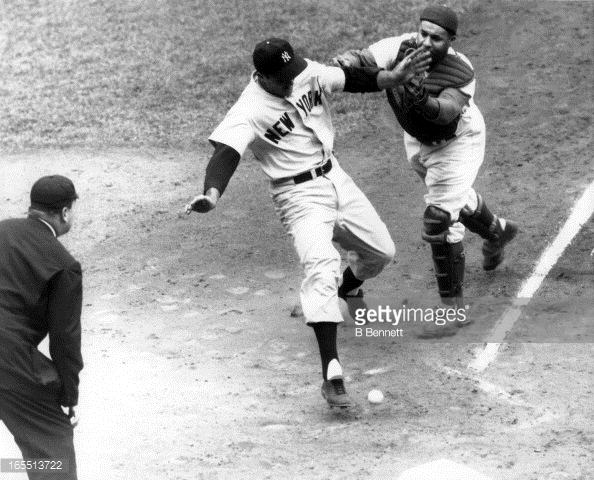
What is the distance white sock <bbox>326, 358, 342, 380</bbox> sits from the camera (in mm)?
6807

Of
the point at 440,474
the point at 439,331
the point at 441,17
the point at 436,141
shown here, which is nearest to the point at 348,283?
the point at 439,331

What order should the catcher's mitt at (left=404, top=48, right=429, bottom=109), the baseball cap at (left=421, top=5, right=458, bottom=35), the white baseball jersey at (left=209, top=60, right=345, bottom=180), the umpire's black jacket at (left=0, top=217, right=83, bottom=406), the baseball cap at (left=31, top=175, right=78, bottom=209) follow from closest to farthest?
the umpire's black jacket at (left=0, top=217, right=83, bottom=406), the baseball cap at (left=31, top=175, right=78, bottom=209), the white baseball jersey at (left=209, top=60, right=345, bottom=180), the catcher's mitt at (left=404, top=48, right=429, bottom=109), the baseball cap at (left=421, top=5, right=458, bottom=35)

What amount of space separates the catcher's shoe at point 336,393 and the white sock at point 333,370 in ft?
A: 0.06

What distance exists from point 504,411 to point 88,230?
4.37 m

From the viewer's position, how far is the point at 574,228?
920 cm

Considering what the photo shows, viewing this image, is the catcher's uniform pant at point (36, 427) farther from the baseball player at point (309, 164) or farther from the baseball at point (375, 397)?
the baseball at point (375, 397)

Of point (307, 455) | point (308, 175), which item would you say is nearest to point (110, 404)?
point (307, 455)

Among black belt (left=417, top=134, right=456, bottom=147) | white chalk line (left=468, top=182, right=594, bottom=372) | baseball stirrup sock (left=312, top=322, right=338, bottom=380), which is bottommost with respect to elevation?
white chalk line (left=468, top=182, right=594, bottom=372)

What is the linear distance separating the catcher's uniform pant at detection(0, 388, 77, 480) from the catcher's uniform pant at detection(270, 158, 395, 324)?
194 cm

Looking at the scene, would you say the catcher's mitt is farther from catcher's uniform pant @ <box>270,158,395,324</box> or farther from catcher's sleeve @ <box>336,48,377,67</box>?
catcher's uniform pant @ <box>270,158,395,324</box>

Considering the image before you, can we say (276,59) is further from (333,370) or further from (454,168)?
(333,370)

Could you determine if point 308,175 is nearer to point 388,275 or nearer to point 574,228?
point 388,275

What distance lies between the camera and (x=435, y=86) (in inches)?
303

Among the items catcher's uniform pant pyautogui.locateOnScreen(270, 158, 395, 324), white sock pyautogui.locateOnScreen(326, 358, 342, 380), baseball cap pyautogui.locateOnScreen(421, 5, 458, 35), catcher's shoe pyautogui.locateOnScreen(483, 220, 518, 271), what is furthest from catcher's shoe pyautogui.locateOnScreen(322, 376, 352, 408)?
baseball cap pyautogui.locateOnScreen(421, 5, 458, 35)
